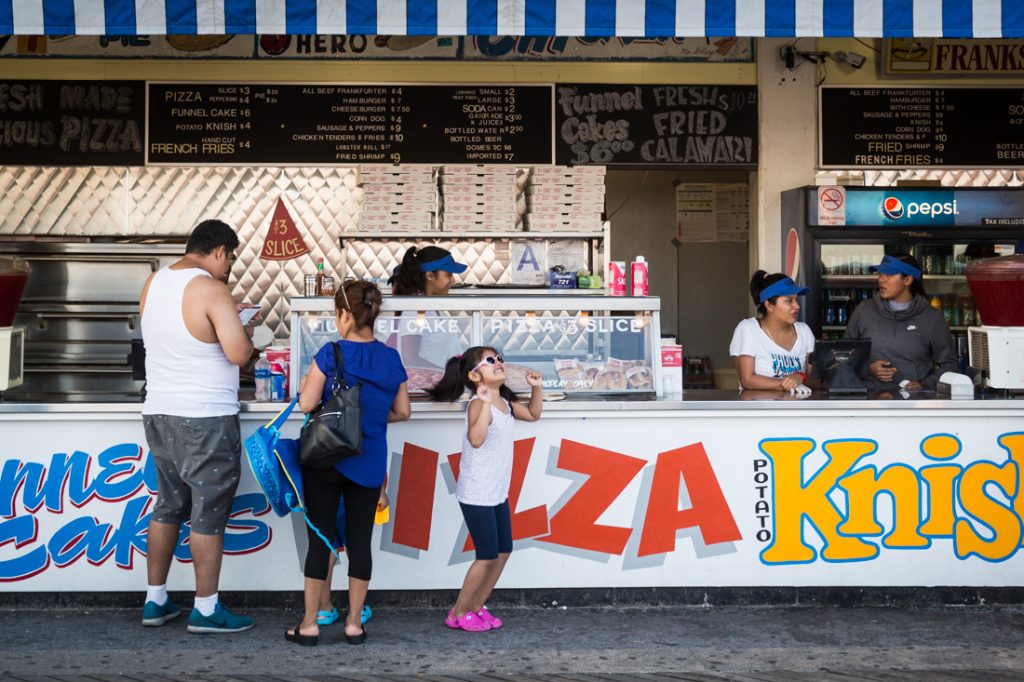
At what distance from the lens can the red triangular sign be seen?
884 centimetres

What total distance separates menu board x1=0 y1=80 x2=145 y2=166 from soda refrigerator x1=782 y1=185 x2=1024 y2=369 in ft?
18.0

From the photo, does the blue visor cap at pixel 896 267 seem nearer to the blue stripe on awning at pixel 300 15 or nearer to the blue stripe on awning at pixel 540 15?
the blue stripe on awning at pixel 540 15

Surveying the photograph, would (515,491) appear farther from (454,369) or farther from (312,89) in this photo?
(312,89)

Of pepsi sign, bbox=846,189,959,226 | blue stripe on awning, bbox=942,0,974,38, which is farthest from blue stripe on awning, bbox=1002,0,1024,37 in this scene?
pepsi sign, bbox=846,189,959,226

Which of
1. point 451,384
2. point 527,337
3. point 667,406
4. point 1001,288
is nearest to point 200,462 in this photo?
point 451,384

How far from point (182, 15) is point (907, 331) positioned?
14.9 ft

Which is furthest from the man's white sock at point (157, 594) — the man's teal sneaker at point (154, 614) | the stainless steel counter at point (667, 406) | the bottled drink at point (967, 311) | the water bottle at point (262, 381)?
the bottled drink at point (967, 311)

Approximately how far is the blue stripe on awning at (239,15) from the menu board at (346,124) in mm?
3001

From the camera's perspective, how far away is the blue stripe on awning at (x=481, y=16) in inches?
229

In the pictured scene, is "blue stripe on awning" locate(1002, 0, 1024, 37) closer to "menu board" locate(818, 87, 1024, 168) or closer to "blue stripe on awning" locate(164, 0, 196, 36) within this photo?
"menu board" locate(818, 87, 1024, 168)

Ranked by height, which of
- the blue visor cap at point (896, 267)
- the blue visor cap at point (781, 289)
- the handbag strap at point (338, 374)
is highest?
the blue visor cap at point (896, 267)

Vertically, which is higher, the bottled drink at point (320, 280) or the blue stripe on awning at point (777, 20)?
the blue stripe on awning at point (777, 20)

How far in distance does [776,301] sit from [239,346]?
307 cm

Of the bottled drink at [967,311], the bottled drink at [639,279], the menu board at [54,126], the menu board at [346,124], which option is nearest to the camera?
the bottled drink at [639,279]
